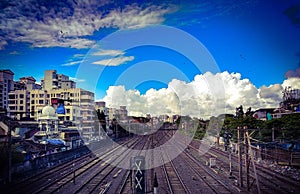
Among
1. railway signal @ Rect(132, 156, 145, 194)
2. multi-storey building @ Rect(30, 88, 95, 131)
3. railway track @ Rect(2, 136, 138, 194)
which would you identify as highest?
multi-storey building @ Rect(30, 88, 95, 131)

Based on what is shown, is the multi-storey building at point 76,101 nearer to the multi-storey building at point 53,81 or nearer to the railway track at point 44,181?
the multi-storey building at point 53,81

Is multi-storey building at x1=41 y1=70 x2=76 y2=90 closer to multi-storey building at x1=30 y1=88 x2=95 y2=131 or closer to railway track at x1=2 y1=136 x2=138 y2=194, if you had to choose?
multi-storey building at x1=30 y1=88 x2=95 y2=131

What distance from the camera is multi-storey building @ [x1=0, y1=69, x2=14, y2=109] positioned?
6144 cm

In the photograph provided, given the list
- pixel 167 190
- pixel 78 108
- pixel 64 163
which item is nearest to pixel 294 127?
pixel 167 190

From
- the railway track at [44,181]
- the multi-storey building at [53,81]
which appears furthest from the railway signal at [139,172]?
the multi-storey building at [53,81]

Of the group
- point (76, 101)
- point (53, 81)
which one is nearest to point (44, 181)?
point (76, 101)

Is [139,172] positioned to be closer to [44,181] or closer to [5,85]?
[44,181]

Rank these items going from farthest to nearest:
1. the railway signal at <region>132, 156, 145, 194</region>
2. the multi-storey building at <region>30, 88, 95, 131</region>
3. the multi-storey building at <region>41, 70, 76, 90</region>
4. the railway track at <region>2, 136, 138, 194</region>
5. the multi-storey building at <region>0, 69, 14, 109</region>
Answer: the multi-storey building at <region>41, 70, 76, 90</region> < the multi-storey building at <region>30, 88, 95, 131</region> < the multi-storey building at <region>0, 69, 14, 109</region> < the railway track at <region>2, 136, 138, 194</region> < the railway signal at <region>132, 156, 145, 194</region>

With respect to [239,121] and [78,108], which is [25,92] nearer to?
[78,108]

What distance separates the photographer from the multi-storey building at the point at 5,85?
61438 millimetres

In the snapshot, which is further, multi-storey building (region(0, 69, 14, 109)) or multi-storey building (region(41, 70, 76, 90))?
multi-storey building (region(41, 70, 76, 90))

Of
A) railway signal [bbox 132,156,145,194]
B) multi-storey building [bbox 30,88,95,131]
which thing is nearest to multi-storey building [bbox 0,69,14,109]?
multi-storey building [bbox 30,88,95,131]

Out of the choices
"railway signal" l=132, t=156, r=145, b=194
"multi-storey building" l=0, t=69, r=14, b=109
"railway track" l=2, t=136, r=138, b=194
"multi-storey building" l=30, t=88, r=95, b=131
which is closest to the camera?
"railway signal" l=132, t=156, r=145, b=194

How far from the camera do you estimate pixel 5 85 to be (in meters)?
64.1
